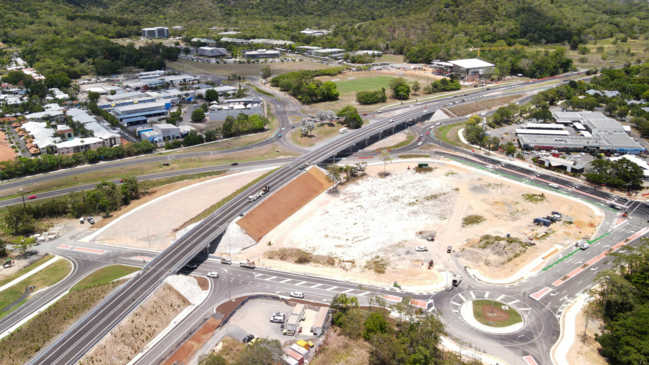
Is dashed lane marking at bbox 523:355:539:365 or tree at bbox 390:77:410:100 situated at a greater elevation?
tree at bbox 390:77:410:100

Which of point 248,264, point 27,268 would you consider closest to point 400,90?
point 248,264

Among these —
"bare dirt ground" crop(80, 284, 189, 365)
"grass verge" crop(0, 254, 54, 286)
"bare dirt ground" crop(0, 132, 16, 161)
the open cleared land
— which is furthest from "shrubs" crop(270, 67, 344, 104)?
"bare dirt ground" crop(80, 284, 189, 365)

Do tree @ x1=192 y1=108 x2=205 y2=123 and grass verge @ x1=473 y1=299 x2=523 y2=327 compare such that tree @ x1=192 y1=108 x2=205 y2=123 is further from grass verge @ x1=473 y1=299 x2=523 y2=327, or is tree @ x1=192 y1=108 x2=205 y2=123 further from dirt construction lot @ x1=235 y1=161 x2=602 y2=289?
grass verge @ x1=473 y1=299 x2=523 y2=327

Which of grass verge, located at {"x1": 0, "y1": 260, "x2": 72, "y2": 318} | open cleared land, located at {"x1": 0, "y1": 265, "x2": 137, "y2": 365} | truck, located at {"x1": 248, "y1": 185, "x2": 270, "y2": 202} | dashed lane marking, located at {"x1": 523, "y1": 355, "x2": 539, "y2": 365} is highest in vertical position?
truck, located at {"x1": 248, "y1": 185, "x2": 270, "y2": 202}

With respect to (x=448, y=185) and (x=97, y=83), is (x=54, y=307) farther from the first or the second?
(x=97, y=83)

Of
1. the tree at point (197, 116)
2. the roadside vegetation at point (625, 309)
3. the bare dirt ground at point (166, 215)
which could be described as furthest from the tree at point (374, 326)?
the tree at point (197, 116)

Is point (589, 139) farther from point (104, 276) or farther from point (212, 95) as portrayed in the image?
point (212, 95)
